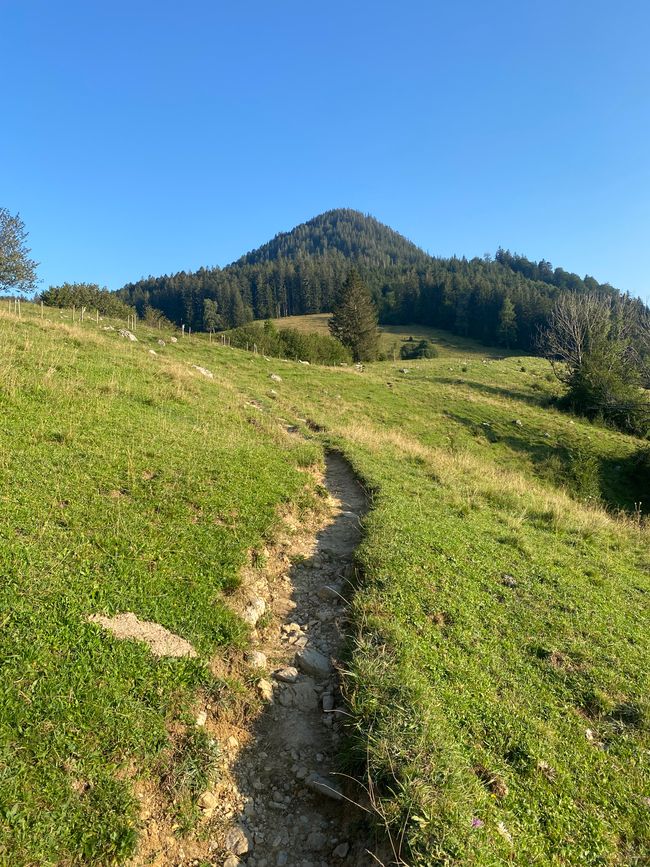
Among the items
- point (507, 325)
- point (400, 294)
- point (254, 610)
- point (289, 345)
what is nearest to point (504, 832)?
point (254, 610)

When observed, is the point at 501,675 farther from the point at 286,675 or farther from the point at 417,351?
the point at 417,351

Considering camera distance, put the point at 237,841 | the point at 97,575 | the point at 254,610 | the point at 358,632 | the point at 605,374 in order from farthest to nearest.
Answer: the point at 605,374 → the point at 254,610 → the point at 358,632 → the point at 97,575 → the point at 237,841

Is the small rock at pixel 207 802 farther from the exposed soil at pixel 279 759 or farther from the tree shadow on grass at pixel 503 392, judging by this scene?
the tree shadow on grass at pixel 503 392

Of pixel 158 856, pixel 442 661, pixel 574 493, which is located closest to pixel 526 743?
pixel 442 661

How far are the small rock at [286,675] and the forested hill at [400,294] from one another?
101 meters

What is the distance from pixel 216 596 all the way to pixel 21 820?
2989mm

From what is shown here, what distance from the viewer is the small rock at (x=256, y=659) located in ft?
17.8

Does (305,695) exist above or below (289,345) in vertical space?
below

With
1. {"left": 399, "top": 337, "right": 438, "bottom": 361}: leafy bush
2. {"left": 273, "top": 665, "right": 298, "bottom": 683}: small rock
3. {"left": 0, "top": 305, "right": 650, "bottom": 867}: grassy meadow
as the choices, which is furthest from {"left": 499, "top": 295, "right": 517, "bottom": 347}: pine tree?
{"left": 273, "top": 665, "right": 298, "bottom": 683}: small rock

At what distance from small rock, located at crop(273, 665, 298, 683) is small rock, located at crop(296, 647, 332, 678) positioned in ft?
0.57

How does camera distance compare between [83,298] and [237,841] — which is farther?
[83,298]

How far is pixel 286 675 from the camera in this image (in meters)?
5.48

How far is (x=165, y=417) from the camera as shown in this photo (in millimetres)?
12102

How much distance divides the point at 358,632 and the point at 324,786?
1.95m
